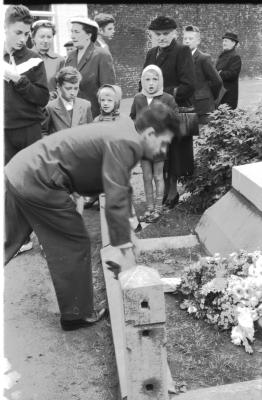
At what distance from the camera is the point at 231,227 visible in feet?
14.7

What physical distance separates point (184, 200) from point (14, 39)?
2.49m

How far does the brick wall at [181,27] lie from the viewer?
53.6ft

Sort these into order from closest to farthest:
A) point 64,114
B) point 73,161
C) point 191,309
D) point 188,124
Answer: point 73,161 < point 191,309 < point 64,114 < point 188,124

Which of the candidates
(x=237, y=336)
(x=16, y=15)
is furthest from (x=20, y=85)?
(x=237, y=336)

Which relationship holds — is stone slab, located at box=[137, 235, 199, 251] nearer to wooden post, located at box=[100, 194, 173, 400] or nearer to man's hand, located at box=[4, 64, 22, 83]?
man's hand, located at box=[4, 64, 22, 83]

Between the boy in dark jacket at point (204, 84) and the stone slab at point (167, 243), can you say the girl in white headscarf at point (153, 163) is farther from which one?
the boy in dark jacket at point (204, 84)

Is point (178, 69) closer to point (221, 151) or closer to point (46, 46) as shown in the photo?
point (221, 151)

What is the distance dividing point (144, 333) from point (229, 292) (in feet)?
3.69

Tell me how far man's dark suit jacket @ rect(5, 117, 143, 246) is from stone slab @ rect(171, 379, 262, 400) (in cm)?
89

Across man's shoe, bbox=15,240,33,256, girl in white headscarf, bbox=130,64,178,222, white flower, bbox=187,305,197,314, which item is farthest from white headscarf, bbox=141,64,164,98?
white flower, bbox=187,305,197,314

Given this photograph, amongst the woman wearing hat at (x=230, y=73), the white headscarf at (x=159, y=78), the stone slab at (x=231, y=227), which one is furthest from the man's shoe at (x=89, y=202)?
the woman wearing hat at (x=230, y=73)

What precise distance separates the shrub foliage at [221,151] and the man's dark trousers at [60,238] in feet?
7.47

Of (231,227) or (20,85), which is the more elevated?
(20,85)

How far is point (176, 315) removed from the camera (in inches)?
148
